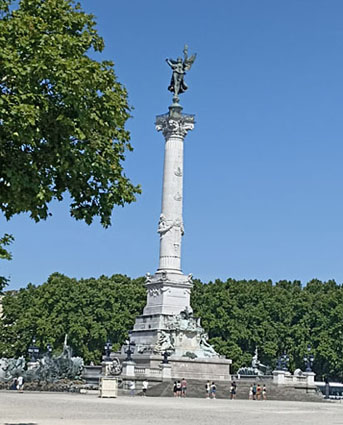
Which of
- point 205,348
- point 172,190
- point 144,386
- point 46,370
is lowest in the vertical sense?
point 144,386

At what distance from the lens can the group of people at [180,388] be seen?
50.2 metres

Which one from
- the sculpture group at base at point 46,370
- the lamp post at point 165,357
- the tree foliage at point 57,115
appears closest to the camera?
the tree foliage at point 57,115

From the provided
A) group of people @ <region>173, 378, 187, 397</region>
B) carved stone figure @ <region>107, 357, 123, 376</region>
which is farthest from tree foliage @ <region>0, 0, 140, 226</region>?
carved stone figure @ <region>107, 357, 123, 376</region>

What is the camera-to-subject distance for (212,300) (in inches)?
3145

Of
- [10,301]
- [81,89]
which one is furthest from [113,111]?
[10,301]

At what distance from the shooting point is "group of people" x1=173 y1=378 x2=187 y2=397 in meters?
50.2

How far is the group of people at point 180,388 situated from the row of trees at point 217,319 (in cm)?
2644

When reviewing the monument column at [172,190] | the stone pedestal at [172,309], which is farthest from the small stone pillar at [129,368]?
the monument column at [172,190]

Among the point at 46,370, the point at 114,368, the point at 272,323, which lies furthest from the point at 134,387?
the point at 272,323

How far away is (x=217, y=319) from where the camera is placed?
7912 centimetres

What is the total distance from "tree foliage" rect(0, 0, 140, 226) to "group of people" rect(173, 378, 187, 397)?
3399 centimetres

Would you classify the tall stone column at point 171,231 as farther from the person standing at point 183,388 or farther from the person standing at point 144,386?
the person standing at point 183,388

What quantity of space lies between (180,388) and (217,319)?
1142 inches

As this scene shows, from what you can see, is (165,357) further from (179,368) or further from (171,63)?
(171,63)
